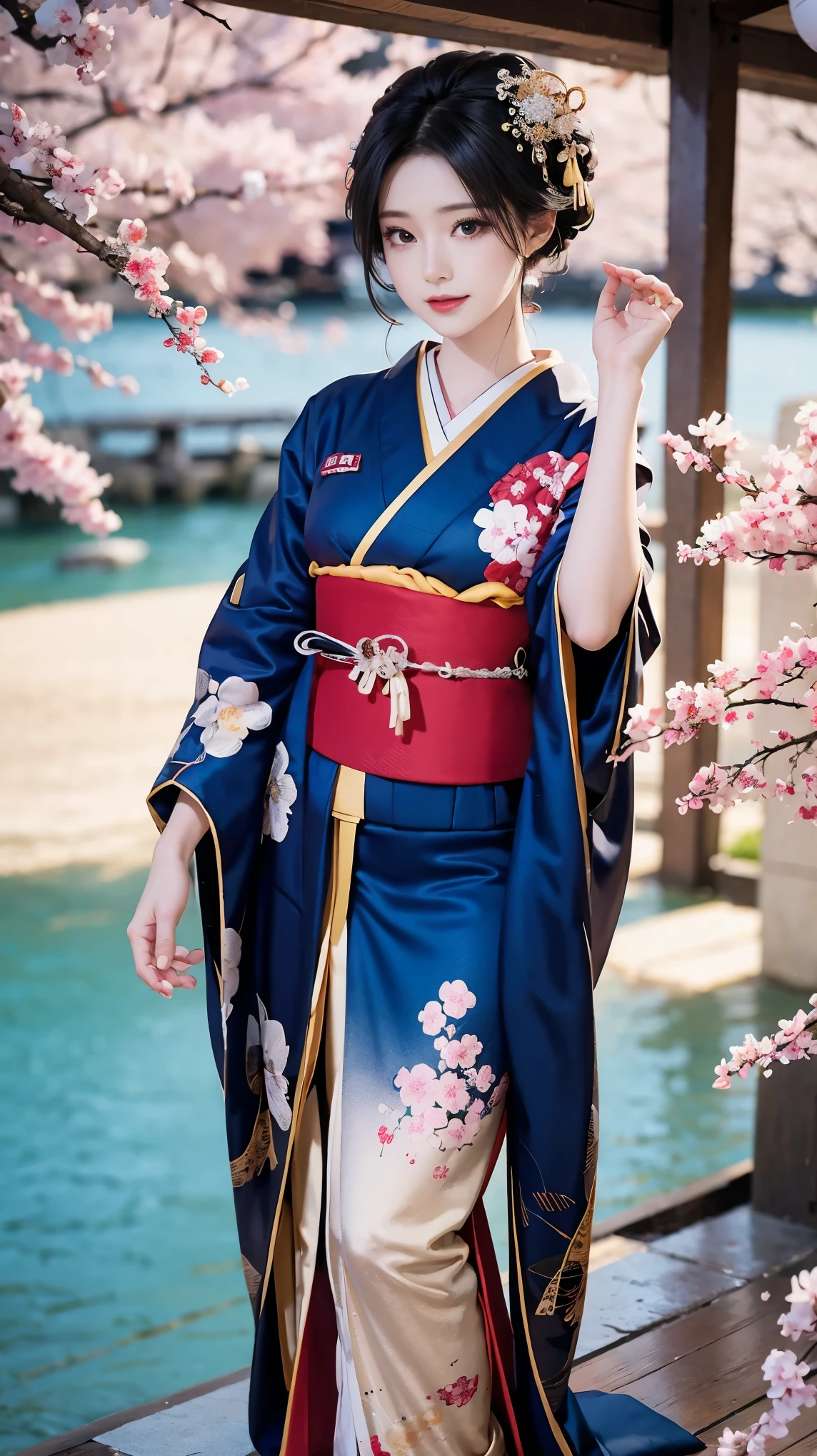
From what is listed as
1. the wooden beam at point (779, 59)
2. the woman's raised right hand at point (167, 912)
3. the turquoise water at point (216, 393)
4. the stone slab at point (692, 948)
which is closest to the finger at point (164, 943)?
the woman's raised right hand at point (167, 912)

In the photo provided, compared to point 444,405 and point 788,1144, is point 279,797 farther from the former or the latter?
point 788,1144

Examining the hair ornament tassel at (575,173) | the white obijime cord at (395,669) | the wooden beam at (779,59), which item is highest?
the wooden beam at (779,59)

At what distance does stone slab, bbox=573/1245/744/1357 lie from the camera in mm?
2781

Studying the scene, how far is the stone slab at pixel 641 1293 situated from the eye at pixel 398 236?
76.5 inches

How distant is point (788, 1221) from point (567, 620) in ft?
6.06

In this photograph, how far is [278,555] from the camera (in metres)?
2.22

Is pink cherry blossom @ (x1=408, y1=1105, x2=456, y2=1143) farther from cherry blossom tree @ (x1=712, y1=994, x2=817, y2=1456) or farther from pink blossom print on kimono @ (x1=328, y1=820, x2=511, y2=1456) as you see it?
cherry blossom tree @ (x1=712, y1=994, x2=817, y2=1456)

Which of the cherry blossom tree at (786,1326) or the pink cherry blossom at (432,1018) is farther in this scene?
the pink cherry blossom at (432,1018)

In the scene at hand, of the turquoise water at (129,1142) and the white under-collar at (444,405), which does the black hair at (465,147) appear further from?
the turquoise water at (129,1142)

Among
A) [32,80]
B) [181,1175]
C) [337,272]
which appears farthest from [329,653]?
[337,272]

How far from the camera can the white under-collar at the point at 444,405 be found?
6.82 feet

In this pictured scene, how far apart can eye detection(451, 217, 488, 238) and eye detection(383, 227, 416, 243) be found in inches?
2.5

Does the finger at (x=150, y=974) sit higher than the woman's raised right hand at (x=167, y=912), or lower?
lower

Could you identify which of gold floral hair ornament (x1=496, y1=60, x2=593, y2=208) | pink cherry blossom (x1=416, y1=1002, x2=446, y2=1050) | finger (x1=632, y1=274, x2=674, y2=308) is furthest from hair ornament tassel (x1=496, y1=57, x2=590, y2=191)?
pink cherry blossom (x1=416, y1=1002, x2=446, y2=1050)
